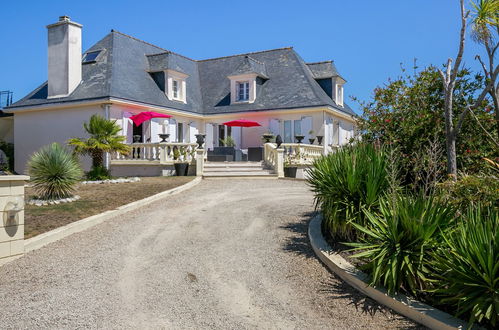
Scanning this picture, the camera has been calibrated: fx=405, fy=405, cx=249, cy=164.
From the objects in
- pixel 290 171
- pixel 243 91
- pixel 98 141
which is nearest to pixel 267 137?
pixel 290 171

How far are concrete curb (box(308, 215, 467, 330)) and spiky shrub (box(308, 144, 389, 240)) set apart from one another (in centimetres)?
46

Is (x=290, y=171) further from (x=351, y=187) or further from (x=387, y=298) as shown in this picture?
(x=387, y=298)

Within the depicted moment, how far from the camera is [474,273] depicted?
4121mm

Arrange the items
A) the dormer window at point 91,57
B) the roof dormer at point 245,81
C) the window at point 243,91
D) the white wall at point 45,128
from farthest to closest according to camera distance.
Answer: the window at point 243,91
the roof dormer at point 245,81
the dormer window at point 91,57
the white wall at point 45,128

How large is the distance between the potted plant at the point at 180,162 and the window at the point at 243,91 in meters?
8.54

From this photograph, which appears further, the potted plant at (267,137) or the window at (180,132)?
the window at (180,132)

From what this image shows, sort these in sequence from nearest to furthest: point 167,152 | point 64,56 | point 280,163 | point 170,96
Answer: 1. point 280,163
2. point 167,152
3. point 64,56
4. point 170,96

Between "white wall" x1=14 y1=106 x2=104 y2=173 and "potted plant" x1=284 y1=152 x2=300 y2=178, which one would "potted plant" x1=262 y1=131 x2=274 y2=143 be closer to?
"potted plant" x1=284 y1=152 x2=300 y2=178

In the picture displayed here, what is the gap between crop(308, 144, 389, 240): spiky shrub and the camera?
6.39 m

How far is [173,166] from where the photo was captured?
62.8ft

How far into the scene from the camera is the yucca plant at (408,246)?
486 cm

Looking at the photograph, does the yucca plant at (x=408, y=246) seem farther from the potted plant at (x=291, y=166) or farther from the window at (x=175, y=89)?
the window at (x=175, y=89)

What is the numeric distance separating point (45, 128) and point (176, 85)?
26.3ft

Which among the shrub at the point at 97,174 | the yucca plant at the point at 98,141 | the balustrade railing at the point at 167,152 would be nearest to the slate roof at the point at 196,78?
the balustrade railing at the point at 167,152
